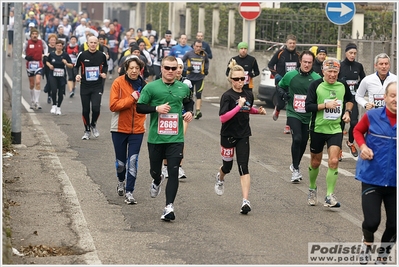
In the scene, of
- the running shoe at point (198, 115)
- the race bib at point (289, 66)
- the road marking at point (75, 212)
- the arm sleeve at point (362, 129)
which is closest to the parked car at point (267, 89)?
the running shoe at point (198, 115)

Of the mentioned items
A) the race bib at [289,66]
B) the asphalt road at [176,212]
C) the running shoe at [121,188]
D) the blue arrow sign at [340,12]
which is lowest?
the asphalt road at [176,212]

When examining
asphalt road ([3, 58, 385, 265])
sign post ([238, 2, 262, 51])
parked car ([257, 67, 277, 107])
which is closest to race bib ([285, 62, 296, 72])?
asphalt road ([3, 58, 385, 265])

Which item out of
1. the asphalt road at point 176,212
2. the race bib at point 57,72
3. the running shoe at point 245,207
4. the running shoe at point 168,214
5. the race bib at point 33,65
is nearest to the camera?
the asphalt road at point 176,212

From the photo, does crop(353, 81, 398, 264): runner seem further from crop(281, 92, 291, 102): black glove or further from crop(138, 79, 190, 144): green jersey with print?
crop(281, 92, 291, 102): black glove

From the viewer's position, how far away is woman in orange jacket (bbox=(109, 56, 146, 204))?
11414 millimetres

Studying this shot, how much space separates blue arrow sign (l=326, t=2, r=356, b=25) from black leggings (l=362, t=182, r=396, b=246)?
12739mm

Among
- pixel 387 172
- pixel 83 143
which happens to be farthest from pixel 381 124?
pixel 83 143

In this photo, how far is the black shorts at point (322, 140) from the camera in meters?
11.2

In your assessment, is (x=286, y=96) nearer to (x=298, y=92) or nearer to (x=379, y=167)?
(x=298, y=92)

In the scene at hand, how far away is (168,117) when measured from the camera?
10.5m

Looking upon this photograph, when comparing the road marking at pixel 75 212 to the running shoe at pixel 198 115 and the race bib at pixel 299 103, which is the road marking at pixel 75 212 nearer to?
the race bib at pixel 299 103

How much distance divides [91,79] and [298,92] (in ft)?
17.7

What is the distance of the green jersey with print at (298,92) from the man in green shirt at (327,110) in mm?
1471

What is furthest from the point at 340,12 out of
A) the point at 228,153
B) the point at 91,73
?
the point at 228,153
